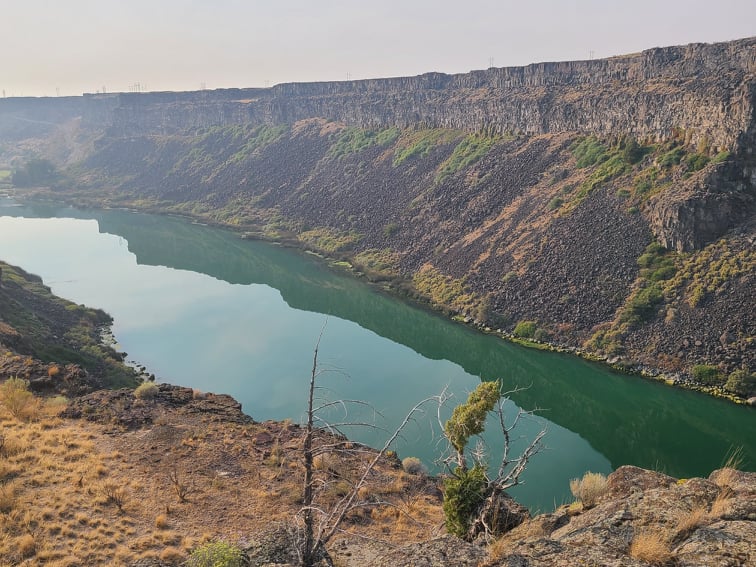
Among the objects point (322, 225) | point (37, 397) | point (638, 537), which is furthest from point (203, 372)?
point (322, 225)

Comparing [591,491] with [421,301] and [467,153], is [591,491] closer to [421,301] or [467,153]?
[421,301]

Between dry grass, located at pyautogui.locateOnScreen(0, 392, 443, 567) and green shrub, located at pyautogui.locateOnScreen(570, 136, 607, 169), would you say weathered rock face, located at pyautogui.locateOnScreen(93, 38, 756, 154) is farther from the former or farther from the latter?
dry grass, located at pyautogui.locateOnScreen(0, 392, 443, 567)

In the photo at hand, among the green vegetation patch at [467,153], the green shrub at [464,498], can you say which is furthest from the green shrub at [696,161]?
the green shrub at [464,498]

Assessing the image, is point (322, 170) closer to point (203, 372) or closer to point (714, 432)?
point (203, 372)

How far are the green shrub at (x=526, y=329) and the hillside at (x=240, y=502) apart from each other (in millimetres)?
20617

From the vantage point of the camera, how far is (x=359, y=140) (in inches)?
3639

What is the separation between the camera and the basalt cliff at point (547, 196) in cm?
3672

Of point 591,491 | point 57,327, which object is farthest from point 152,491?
point 57,327

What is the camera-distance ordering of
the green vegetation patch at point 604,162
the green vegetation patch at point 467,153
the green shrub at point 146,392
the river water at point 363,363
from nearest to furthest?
the green shrub at point 146,392, the river water at point 363,363, the green vegetation patch at point 604,162, the green vegetation patch at point 467,153

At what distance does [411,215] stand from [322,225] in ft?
49.3

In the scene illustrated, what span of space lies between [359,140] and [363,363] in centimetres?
6215

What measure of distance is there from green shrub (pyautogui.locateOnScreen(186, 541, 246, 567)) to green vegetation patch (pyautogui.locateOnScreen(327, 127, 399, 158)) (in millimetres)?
80798

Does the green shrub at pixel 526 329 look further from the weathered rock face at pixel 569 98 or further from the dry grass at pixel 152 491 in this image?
the dry grass at pixel 152 491

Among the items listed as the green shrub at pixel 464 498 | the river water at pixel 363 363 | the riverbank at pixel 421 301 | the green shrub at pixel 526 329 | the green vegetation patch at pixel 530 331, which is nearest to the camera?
the green shrub at pixel 464 498
